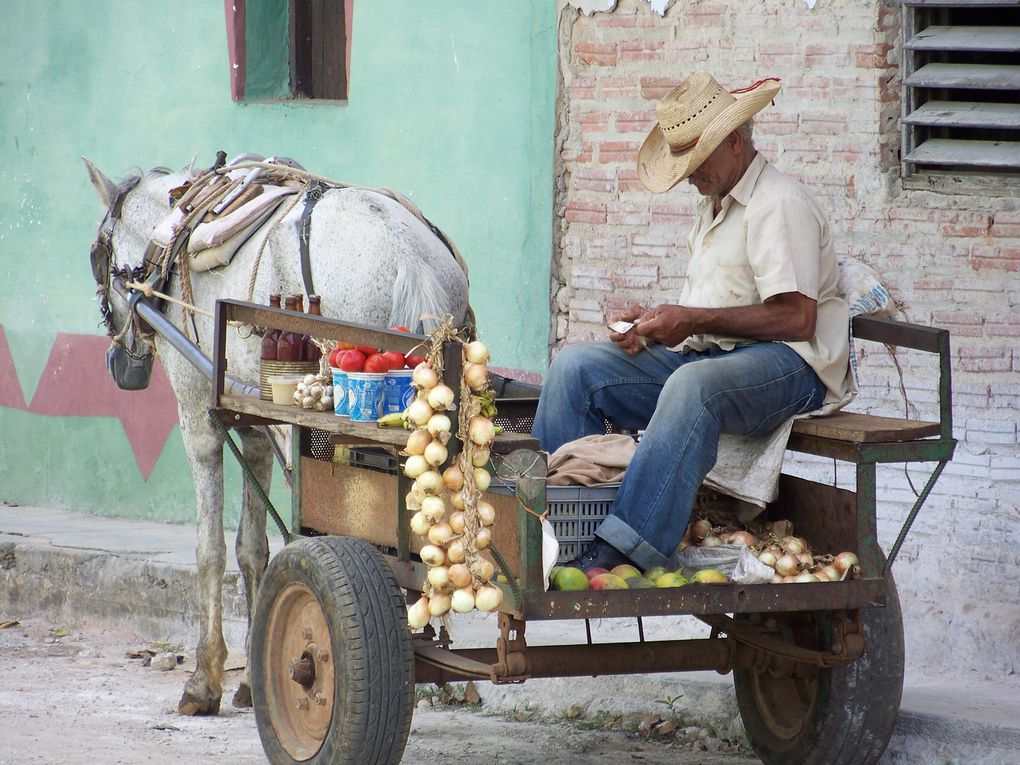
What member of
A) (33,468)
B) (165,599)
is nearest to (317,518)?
(165,599)

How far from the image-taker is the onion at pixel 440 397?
3227 millimetres

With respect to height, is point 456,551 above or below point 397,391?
below

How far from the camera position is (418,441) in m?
3.25

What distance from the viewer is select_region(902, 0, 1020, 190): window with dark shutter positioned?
514 cm

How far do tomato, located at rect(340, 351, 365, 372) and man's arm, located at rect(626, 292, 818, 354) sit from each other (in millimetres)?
735

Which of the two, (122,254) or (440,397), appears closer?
(440,397)

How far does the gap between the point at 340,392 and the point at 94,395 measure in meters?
4.83

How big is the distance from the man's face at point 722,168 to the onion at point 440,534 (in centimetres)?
131

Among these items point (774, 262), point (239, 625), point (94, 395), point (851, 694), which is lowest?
point (239, 625)

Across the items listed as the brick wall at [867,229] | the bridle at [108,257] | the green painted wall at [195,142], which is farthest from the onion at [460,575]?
the green painted wall at [195,142]

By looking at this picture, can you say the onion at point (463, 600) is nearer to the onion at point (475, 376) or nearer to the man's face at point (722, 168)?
the onion at point (475, 376)

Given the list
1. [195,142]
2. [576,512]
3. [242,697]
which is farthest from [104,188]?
[576,512]

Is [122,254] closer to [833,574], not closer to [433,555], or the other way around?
[433,555]

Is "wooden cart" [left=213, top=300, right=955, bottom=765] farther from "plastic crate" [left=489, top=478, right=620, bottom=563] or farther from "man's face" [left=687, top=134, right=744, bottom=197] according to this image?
"man's face" [left=687, top=134, right=744, bottom=197]
